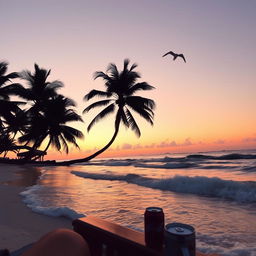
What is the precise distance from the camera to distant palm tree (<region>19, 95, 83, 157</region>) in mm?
24047

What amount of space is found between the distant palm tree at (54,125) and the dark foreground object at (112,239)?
913 inches

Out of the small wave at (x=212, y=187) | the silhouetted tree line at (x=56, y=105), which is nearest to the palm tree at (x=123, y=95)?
the silhouetted tree line at (x=56, y=105)

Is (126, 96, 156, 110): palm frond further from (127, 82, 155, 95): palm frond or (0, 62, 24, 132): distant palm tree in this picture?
(0, 62, 24, 132): distant palm tree

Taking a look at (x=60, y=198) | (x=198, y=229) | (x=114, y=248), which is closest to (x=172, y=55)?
(x=60, y=198)

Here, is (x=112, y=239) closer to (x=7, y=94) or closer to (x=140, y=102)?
(x=140, y=102)

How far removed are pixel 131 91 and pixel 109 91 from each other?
1.95m

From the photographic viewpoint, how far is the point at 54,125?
2481cm

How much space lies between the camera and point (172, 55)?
10.6 m

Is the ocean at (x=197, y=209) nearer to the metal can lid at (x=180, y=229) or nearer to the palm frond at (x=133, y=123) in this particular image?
the metal can lid at (x=180, y=229)

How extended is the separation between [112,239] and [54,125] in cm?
2410

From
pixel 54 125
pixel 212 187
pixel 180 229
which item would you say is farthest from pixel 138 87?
pixel 180 229

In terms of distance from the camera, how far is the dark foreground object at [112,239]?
160 centimetres

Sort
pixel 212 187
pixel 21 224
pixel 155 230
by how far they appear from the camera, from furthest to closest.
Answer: pixel 212 187
pixel 21 224
pixel 155 230

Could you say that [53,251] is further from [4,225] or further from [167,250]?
[4,225]
